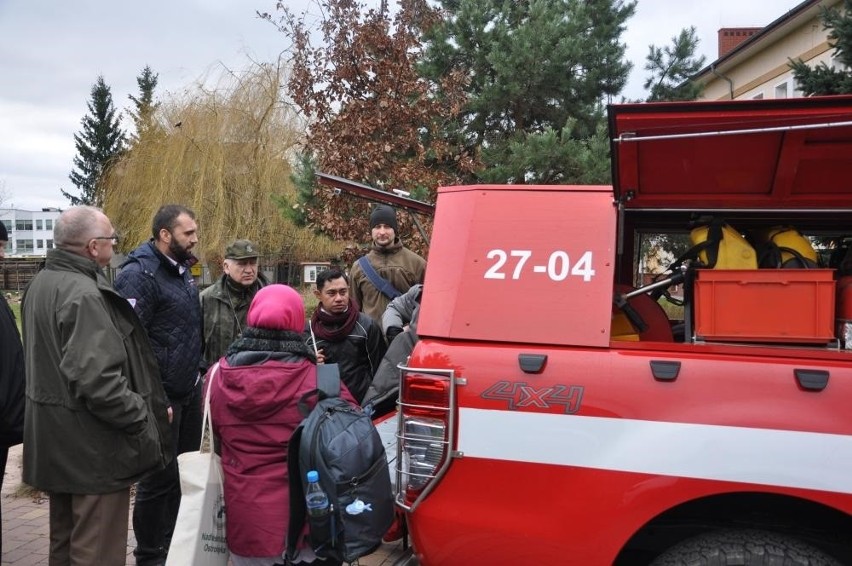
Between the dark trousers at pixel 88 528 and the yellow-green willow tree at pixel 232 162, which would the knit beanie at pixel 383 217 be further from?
the yellow-green willow tree at pixel 232 162

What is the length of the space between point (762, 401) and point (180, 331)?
3042 millimetres

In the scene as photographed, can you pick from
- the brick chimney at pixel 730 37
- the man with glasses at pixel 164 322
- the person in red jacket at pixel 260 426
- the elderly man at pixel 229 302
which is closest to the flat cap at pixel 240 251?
the elderly man at pixel 229 302

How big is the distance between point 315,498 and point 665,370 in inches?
53.2

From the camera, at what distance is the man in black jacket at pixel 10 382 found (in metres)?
Result: 3.36

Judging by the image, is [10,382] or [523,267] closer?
[523,267]

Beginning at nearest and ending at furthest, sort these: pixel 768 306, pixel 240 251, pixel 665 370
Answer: pixel 665 370 → pixel 768 306 → pixel 240 251

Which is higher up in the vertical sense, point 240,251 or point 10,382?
point 240,251

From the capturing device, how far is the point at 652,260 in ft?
14.4

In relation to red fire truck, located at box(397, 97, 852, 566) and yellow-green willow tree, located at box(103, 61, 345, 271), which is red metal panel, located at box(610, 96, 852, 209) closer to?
red fire truck, located at box(397, 97, 852, 566)

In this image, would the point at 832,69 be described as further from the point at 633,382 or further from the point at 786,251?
the point at 633,382

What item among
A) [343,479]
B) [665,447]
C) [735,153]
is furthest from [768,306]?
[343,479]

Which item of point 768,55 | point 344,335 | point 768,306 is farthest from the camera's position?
point 768,55

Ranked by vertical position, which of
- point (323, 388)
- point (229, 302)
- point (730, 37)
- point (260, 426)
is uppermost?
point (730, 37)

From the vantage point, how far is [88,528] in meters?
2.97
